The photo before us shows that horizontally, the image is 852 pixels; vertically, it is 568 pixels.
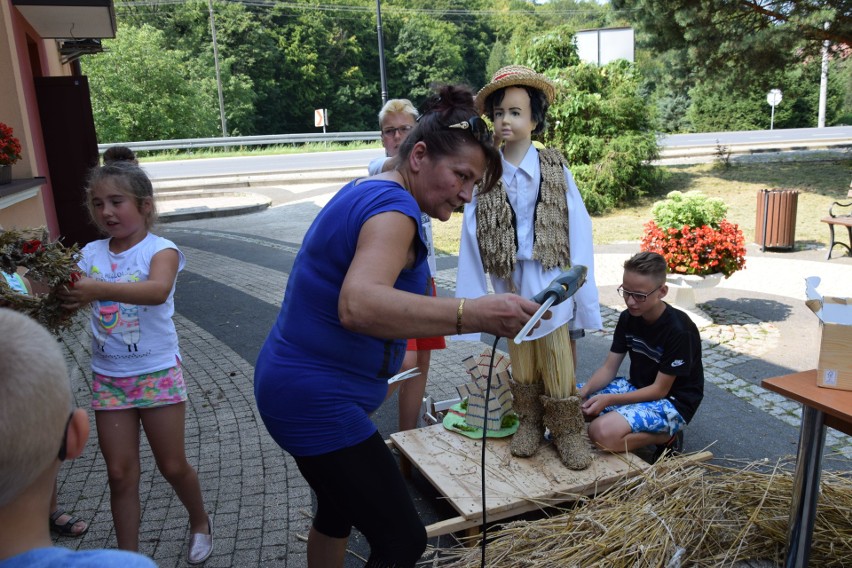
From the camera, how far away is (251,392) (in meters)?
5.28

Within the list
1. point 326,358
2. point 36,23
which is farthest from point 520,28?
point 326,358

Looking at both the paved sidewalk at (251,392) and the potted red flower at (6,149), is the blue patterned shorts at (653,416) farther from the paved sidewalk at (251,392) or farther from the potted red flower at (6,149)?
the potted red flower at (6,149)

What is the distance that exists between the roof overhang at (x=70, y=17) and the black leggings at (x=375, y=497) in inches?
337

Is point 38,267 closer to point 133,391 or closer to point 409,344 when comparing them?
point 133,391

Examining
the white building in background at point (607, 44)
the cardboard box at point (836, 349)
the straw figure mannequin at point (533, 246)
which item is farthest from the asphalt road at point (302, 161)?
the cardboard box at point (836, 349)

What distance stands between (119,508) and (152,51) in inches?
1393

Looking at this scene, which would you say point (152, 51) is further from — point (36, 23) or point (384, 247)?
point (384, 247)

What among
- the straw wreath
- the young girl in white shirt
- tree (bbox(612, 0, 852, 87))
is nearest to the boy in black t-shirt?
the young girl in white shirt

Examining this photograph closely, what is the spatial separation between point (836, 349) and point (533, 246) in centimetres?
150

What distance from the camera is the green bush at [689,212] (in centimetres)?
659

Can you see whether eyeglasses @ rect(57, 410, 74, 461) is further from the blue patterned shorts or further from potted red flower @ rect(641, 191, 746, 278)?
potted red flower @ rect(641, 191, 746, 278)

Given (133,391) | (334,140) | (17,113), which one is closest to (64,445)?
(133,391)

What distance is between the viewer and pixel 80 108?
379 inches

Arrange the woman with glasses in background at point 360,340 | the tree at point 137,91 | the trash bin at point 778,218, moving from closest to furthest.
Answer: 1. the woman with glasses in background at point 360,340
2. the trash bin at point 778,218
3. the tree at point 137,91
